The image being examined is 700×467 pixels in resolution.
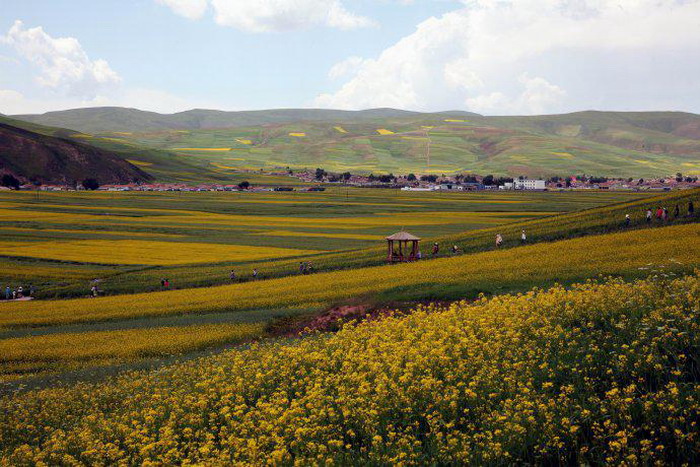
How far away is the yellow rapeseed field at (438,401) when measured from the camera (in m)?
11.1

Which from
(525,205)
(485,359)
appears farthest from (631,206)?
(525,205)

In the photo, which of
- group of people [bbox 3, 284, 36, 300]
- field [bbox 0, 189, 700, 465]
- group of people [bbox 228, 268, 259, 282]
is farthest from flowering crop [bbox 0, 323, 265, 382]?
group of people [bbox 228, 268, 259, 282]

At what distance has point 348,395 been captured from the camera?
14.0 metres

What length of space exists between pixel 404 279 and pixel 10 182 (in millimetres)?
165980

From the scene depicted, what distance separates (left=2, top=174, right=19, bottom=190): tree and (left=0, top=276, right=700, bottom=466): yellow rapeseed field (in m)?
176

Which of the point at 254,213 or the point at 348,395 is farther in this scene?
the point at 254,213

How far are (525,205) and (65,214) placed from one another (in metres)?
95.0

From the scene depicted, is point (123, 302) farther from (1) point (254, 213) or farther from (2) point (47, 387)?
(1) point (254, 213)

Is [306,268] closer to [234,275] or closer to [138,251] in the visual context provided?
[234,275]

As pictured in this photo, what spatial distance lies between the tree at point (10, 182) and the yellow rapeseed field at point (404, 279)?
5752 inches

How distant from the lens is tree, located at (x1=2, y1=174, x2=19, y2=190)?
170875 mm

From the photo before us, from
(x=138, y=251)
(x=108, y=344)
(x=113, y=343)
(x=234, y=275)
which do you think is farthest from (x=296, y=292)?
(x=138, y=251)

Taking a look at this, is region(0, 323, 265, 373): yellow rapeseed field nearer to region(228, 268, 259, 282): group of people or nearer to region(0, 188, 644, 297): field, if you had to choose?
region(228, 268, 259, 282): group of people

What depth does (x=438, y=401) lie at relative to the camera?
42.6ft
